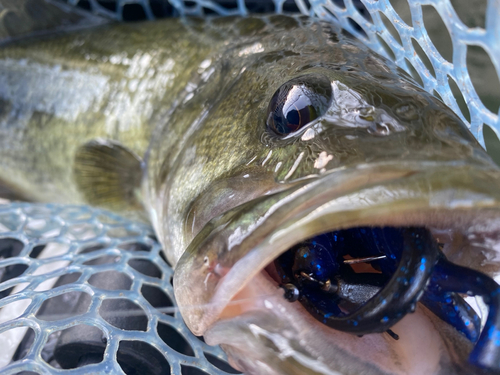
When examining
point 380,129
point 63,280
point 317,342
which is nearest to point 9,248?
point 63,280

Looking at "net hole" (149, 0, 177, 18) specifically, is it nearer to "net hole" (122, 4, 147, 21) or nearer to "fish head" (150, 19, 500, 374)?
"net hole" (122, 4, 147, 21)

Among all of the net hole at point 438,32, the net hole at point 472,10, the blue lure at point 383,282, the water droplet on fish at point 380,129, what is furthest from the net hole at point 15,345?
the net hole at point 438,32

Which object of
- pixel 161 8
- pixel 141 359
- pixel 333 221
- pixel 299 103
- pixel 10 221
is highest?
pixel 161 8

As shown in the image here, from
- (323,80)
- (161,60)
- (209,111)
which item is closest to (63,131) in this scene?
(161,60)

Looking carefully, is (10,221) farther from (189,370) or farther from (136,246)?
(189,370)

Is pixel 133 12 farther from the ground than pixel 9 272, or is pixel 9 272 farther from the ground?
pixel 133 12

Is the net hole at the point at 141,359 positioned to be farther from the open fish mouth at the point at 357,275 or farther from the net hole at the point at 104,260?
the net hole at the point at 104,260
